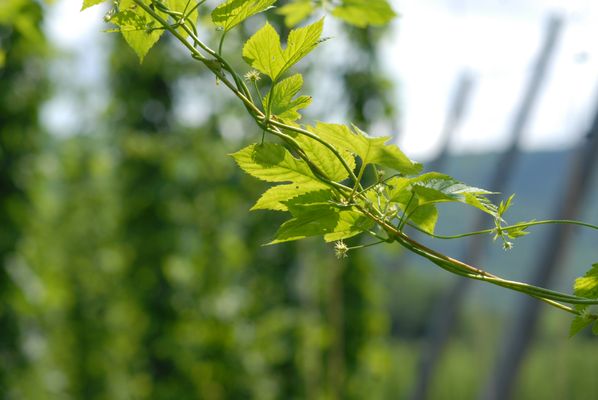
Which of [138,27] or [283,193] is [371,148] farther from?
[138,27]

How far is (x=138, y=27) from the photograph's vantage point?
0.63 metres

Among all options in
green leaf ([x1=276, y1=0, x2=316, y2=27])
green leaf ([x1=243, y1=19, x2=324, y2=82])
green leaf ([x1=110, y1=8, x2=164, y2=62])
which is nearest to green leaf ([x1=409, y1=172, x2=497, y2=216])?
green leaf ([x1=243, y1=19, x2=324, y2=82])

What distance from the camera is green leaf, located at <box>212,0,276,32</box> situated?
22.8 inches

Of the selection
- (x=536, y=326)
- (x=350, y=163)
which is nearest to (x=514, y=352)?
(x=536, y=326)

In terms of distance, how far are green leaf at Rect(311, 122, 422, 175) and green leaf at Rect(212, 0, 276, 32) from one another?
109 millimetres

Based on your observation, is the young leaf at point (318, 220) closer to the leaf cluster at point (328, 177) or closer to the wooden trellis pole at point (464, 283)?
the leaf cluster at point (328, 177)

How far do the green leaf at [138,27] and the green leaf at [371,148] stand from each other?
0.59 feet

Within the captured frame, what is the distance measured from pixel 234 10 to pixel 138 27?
89mm

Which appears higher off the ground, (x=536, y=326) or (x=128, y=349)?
(x=536, y=326)

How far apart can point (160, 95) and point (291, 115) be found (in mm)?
5957

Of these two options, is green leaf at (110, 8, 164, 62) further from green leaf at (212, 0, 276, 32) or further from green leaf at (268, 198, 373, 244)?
green leaf at (268, 198, 373, 244)

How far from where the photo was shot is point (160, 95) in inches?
251

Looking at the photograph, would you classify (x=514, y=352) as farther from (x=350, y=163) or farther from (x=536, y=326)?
(x=350, y=163)

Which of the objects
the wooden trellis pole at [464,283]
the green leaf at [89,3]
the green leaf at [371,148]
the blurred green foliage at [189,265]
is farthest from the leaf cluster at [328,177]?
the wooden trellis pole at [464,283]
